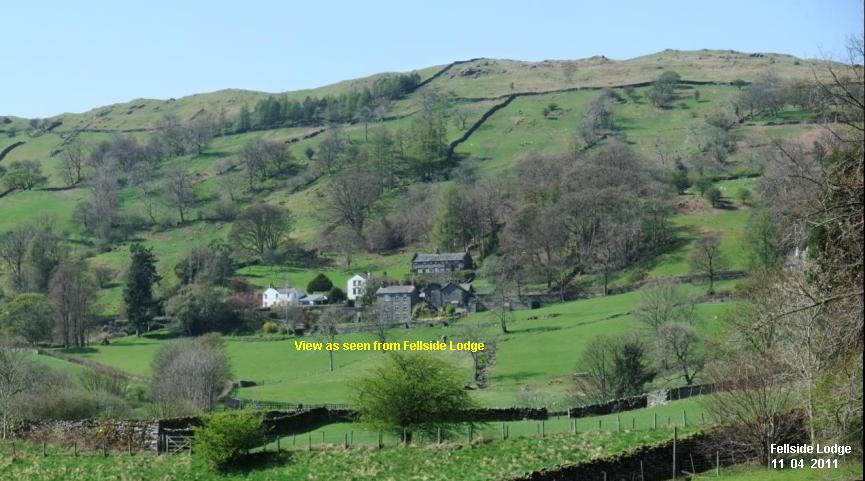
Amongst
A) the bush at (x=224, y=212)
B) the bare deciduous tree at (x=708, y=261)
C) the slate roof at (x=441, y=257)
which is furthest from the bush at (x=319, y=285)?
the bare deciduous tree at (x=708, y=261)

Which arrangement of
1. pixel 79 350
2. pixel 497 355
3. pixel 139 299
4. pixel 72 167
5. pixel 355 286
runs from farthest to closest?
pixel 72 167
pixel 355 286
pixel 139 299
pixel 79 350
pixel 497 355

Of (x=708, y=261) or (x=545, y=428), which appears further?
(x=708, y=261)

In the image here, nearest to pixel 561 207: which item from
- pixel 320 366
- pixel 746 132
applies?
pixel 320 366

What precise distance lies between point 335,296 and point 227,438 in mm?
76556

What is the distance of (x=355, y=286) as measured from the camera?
382ft

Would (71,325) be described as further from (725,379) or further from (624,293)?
(725,379)

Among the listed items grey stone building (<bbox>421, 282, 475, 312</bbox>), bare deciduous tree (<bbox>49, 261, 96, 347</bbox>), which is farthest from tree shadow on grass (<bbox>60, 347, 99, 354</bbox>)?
grey stone building (<bbox>421, 282, 475, 312</bbox>)

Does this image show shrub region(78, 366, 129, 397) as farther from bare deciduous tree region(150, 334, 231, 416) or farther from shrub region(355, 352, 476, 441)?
shrub region(355, 352, 476, 441)

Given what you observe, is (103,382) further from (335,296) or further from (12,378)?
(335,296)

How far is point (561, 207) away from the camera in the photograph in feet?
385

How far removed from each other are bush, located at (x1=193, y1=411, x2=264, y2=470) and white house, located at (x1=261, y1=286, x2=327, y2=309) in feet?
241

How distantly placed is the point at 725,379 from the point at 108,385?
46.6 meters

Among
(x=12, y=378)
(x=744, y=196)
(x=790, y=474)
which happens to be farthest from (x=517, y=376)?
(x=744, y=196)

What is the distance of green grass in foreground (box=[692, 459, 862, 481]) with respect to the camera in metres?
19.6
